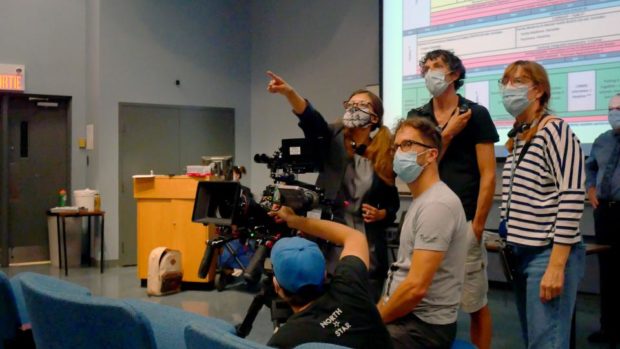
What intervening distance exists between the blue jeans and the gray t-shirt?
260 mm

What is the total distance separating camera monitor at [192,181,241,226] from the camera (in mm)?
2662


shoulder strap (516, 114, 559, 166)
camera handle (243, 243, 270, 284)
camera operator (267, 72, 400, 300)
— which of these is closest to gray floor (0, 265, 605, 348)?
camera handle (243, 243, 270, 284)

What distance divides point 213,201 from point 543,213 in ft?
4.73

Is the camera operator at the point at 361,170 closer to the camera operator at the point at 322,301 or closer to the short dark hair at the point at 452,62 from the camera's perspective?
the short dark hair at the point at 452,62

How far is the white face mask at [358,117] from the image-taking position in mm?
2520

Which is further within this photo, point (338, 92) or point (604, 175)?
point (338, 92)

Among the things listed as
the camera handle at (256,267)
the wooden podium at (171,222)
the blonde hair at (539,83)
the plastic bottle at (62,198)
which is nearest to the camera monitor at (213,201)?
the blonde hair at (539,83)

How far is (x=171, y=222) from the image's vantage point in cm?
553

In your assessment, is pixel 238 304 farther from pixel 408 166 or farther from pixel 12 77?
pixel 12 77

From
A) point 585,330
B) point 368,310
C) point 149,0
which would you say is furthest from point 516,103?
point 149,0

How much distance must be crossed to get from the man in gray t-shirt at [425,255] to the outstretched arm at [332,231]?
0.51 ft

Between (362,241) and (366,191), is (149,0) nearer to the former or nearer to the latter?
(366,191)

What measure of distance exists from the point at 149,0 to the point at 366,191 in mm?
5524

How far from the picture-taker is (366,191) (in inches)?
99.6
